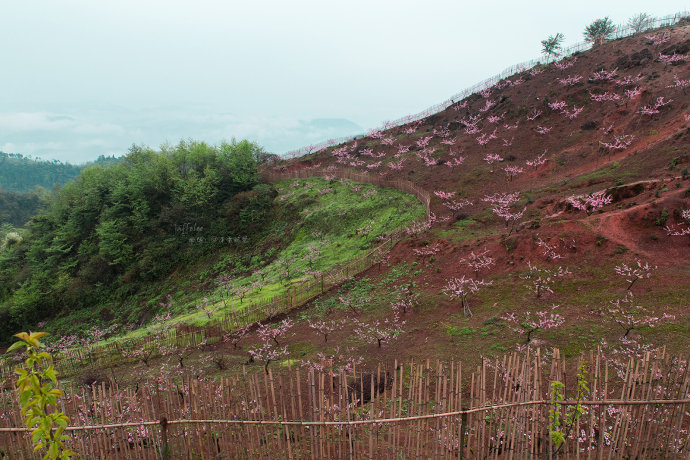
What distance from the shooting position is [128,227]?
33.2m

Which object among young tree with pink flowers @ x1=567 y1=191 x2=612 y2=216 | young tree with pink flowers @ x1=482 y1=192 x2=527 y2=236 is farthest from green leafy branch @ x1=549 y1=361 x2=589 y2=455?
young tree with pink flowers @ x1=482 y1=192 x2=527 y2=236

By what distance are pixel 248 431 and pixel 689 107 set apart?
2837 cm

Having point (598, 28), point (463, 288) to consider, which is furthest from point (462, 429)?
point (598, 28)

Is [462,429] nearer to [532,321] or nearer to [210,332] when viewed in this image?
[532,321]

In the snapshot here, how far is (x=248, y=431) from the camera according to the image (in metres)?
5.48

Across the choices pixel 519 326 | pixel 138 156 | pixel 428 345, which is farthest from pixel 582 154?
pixel 138 156

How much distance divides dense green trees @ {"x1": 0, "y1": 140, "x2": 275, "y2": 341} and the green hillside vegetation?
0.33 feet

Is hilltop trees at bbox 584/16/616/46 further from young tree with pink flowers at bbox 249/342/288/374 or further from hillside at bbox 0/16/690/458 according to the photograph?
young tree with pink flowers at bbox 249/342/288/374

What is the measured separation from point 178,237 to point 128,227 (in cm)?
499

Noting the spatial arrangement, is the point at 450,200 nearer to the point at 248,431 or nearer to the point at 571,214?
the point at 571,214

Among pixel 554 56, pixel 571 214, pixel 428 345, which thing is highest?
pixel 554 56

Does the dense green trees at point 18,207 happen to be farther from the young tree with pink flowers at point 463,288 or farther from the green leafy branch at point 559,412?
the green leafy branch at point 559,412

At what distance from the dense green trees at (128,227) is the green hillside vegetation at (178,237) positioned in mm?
99

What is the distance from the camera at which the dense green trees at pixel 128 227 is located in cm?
3008
